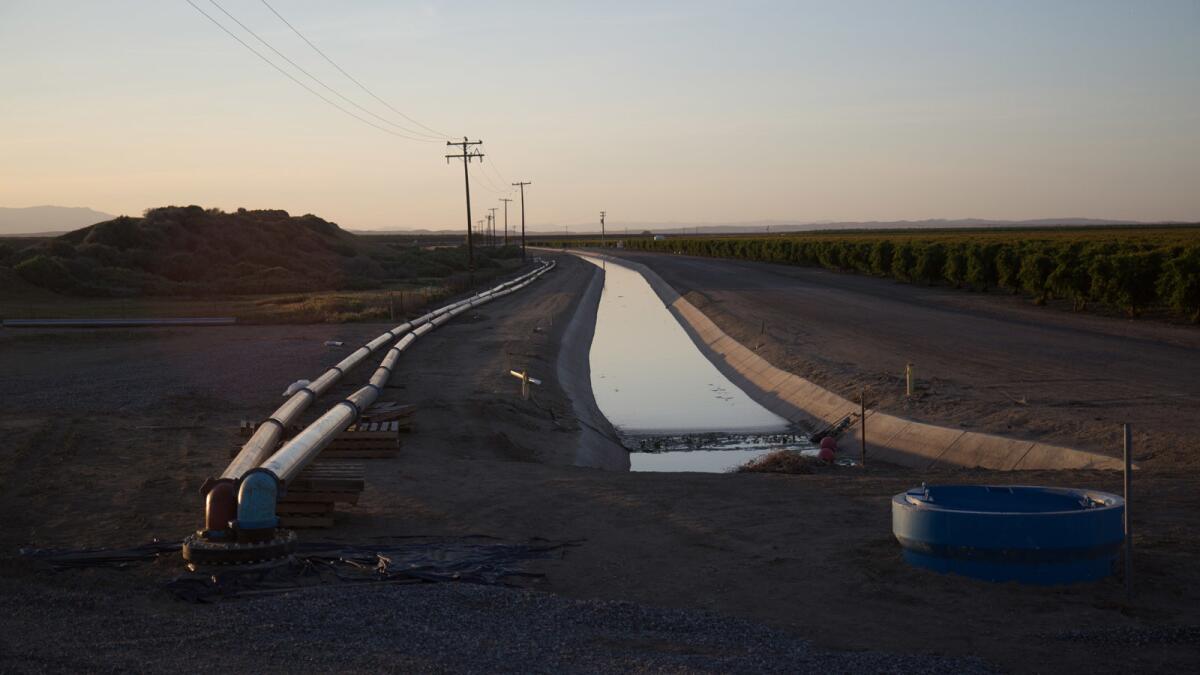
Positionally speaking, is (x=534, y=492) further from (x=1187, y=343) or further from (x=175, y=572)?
(x=1187, y=343)

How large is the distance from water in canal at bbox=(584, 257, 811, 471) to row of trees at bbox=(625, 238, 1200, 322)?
13.1 m

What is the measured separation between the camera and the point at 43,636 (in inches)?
290

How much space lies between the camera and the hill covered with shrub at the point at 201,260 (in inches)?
2434

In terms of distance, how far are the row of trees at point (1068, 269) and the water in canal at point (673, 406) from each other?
13120 mm

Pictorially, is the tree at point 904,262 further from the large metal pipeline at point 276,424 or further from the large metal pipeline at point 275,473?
the large metal pipeline at point 275,473

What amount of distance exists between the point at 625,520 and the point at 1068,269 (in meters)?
32.7

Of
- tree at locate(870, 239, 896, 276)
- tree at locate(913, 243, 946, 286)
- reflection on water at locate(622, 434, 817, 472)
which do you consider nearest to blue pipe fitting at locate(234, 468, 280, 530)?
reflection on water at locate(622, 434, 817, 472)

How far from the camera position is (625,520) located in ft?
37.0

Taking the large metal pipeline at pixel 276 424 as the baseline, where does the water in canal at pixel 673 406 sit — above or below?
below

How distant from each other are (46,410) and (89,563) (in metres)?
11.3

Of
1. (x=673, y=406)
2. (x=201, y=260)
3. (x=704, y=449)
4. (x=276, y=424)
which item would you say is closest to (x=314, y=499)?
(x=276, y=424)

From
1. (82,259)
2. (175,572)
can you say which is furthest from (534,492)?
(82,259)

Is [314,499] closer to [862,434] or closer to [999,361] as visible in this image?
[862,434]

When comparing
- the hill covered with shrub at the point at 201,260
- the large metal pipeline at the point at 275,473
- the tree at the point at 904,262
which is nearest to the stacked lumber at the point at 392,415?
the large metal pipeline at the point at 275,473
